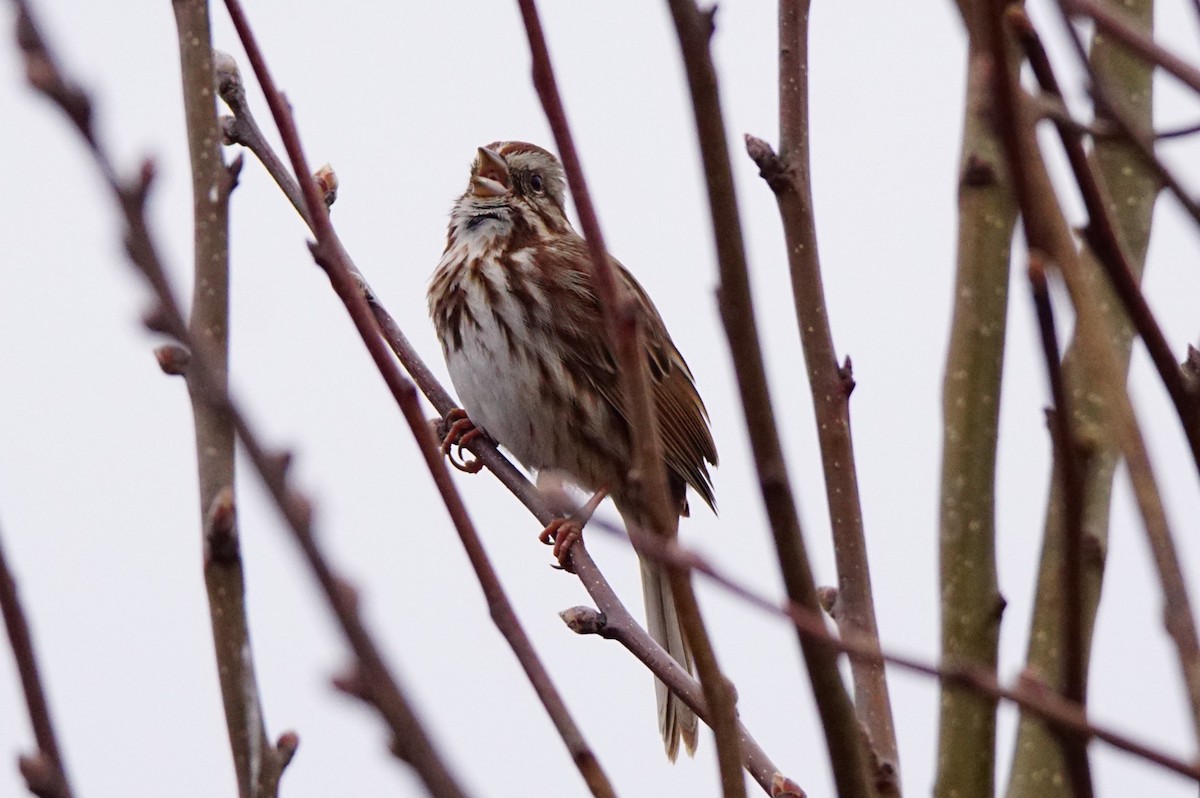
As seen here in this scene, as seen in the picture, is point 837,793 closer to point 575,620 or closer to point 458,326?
point 575,620

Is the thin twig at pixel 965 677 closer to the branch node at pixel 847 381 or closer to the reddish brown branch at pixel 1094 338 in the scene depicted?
the reddish brown branch at pixel 1094 338

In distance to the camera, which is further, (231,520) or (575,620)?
(575,620)

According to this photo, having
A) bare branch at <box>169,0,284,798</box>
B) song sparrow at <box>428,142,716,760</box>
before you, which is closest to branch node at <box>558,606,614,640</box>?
bare branch at <box>169,0,284,798</box>

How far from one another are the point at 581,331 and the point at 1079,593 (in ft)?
11.3

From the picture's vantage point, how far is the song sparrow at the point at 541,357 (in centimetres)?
449

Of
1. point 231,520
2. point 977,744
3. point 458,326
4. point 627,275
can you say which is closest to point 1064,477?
point 977,744

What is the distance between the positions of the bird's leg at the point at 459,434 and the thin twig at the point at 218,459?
228 centimetres

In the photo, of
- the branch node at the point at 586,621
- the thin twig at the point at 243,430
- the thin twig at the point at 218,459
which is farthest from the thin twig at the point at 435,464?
the branch node at the point at 586,621

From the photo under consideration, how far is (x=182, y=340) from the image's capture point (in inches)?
44.0

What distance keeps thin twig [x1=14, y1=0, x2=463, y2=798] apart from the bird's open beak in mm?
3775

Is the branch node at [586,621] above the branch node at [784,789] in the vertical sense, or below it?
above

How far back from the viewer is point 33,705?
3.98ft

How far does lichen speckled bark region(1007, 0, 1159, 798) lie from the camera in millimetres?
1892

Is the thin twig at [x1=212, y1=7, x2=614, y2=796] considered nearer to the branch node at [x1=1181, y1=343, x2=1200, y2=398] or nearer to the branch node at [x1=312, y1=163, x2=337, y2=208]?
the branch node at [x1=1181, y1=343, x2=1200, y2=398]
